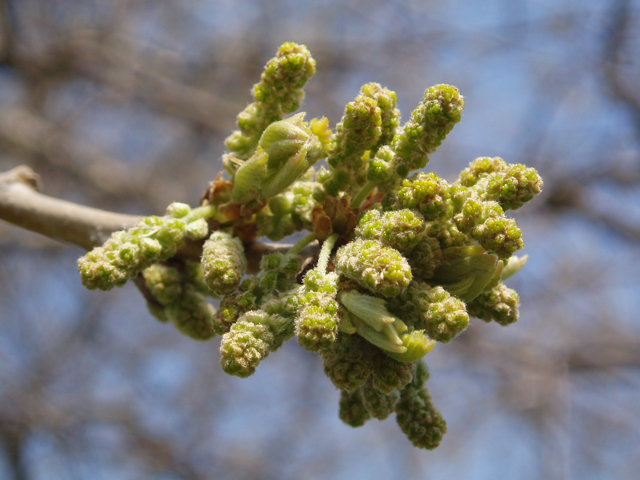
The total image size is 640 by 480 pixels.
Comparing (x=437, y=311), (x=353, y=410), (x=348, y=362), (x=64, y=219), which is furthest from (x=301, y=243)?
(x=64, y=219)

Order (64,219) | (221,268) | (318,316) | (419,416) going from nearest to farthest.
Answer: (318,316)
(221,268)
(419,416)
(64,219)

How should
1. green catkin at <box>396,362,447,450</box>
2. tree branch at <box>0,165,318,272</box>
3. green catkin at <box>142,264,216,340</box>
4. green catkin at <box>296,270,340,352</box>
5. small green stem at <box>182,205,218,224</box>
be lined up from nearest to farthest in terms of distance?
green catkin at <box>296,270,340,352</box>, green catkin at <box>396,362,447,450</box>, small green stem at <box>182,205,218,224</box>, tree branch at <box>0,165,318,272</box>, green catkin at <box>142,264,216,340</box>

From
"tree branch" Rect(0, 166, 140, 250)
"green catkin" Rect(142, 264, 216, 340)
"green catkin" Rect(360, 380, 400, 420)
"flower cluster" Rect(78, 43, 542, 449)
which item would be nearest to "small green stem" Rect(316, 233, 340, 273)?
"flower cluster" Rect(78, 43, 542, 449)

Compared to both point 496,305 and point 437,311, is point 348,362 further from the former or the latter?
point 496,305

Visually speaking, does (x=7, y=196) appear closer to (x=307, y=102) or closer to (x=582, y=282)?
(x=307, y=102)

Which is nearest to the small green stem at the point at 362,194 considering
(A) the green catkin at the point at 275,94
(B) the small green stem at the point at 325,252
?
(B) the small green stem at the point at 325,252

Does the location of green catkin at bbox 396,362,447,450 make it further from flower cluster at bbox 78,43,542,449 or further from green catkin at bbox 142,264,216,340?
green catkin at bbox 142,264,216,340

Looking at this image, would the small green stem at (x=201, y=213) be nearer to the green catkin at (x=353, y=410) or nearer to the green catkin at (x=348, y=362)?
the green catkin at (x=348, y=362)
